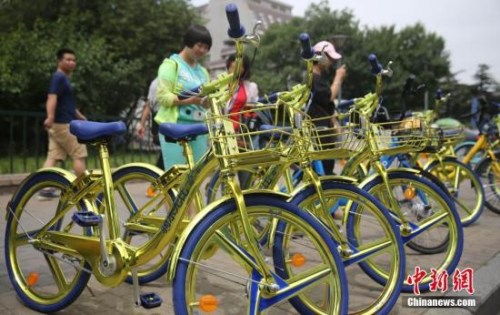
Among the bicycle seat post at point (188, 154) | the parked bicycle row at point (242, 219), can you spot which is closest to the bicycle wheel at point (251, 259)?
the parked bicycle row at point (242, 219)

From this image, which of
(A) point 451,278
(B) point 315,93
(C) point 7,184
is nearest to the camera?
(A) point 451,278

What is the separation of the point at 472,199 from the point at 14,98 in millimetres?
12170

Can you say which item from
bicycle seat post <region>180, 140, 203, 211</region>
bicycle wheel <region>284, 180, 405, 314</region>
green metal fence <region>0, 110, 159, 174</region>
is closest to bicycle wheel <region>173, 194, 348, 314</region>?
bicycle wheel <region>284, 180, 405, 314</region>

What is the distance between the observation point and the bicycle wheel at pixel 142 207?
3006mm

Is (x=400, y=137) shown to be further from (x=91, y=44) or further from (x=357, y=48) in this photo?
(x=357, y=48)

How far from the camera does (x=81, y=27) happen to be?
16266 mm

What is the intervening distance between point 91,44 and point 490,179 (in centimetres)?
1206

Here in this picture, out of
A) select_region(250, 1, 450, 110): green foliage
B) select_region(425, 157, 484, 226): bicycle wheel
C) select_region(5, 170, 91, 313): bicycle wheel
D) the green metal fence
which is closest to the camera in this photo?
select_region(5, 170, 91, 313): bicycle wheel

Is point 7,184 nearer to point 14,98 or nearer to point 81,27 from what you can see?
point 14,98

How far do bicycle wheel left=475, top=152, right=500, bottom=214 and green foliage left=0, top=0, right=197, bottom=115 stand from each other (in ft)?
36.1

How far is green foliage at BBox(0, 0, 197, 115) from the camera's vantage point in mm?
13070

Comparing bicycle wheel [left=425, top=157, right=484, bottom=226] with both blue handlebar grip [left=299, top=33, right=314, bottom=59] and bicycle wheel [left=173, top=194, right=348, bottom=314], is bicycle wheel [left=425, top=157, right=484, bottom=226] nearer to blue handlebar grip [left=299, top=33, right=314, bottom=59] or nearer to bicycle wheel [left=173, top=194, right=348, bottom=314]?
blue handlebar grip [left=299, top=33, right=314, bottom=59]

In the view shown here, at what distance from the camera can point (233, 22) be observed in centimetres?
202

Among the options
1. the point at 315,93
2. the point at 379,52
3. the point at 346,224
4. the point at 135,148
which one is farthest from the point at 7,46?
the point at 379,52
